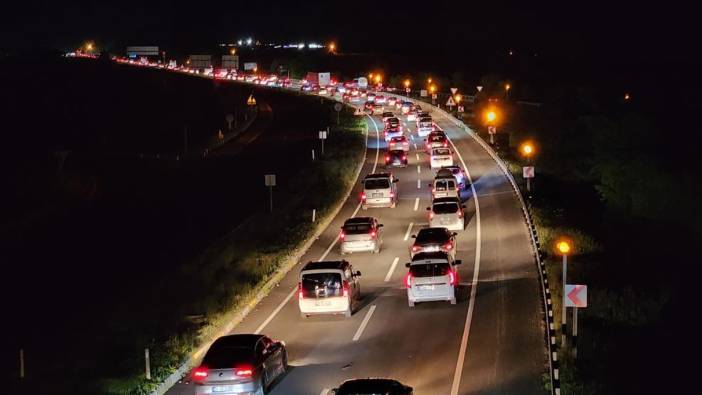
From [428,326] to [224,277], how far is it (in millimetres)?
10590

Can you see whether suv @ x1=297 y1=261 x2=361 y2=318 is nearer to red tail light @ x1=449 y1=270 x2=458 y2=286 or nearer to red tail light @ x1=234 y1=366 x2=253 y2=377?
red tail light @ x1=449 y1=270 x2=458 y2=286

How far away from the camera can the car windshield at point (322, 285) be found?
25.8 m

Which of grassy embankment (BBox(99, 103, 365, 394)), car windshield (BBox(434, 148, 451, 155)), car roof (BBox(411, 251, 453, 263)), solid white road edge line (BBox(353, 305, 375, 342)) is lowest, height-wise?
solid white road edge line (BBox(353, 305, 375, 342))

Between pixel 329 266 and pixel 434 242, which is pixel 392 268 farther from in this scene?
pixel 329 266

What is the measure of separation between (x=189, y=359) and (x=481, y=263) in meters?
14.0

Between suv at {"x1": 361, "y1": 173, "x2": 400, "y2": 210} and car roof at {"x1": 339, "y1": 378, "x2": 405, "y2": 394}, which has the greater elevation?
suv at {"x1": 361, "y1": 173, "x2": 400, "y2": 210}

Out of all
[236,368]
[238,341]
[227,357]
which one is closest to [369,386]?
[236,368]

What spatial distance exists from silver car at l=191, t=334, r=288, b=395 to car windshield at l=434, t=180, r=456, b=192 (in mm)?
26246

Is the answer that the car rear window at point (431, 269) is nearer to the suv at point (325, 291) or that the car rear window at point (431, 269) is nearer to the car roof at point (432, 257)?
the car roof at point (432, 257)

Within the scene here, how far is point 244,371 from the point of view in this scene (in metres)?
17.7

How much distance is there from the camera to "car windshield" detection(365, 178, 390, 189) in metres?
45.2

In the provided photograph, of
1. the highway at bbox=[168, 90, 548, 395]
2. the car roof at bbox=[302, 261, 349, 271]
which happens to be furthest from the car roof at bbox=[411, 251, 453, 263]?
the car roof at bbox=[302, 261, 349, 271]

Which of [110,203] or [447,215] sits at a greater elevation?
[447,215]

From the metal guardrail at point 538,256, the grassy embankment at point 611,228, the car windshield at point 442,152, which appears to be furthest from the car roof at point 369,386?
the car windshield at point 442,152
